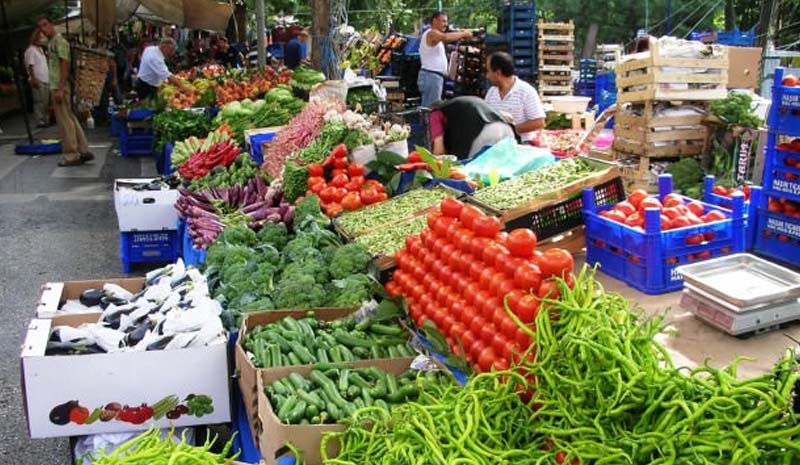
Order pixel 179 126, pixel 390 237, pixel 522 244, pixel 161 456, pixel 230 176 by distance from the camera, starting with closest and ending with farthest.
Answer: pixel 161 456, pixel 522 244, pixel 390 237, pixel 230 176, pixel 179 126

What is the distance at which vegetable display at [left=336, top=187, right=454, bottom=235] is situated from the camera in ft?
17.0

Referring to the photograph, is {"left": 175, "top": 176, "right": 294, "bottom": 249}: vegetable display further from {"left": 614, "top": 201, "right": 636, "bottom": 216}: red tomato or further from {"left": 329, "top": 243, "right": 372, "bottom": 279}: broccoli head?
{"left": 614, "top": 201, "right": 636, "bottom": 216}: red tomato

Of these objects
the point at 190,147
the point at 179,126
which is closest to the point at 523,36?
the point at 179,126

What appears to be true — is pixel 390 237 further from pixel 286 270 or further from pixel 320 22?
pixel 320 22

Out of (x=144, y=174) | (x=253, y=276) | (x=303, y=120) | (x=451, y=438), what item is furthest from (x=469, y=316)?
(x=144, y=174)

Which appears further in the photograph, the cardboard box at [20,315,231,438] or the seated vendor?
the seated vendor

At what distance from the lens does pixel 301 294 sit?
13.8 feet

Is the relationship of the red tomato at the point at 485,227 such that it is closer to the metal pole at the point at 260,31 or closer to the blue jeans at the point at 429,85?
the blue jeans at the point at 429,85

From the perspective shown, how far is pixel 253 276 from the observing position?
467cm

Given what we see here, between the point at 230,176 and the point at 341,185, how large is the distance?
7.10 ft

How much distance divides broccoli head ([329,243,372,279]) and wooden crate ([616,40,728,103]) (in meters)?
A: 4.03

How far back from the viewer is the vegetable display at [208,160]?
8228mm

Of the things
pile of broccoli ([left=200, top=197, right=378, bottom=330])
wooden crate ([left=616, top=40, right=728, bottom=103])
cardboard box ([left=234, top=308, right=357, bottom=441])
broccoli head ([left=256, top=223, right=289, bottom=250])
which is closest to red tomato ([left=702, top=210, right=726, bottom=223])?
pile of broccoli ([left=200, top=197, right=378, bottom=330])

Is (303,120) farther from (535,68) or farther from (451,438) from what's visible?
(535,68)
